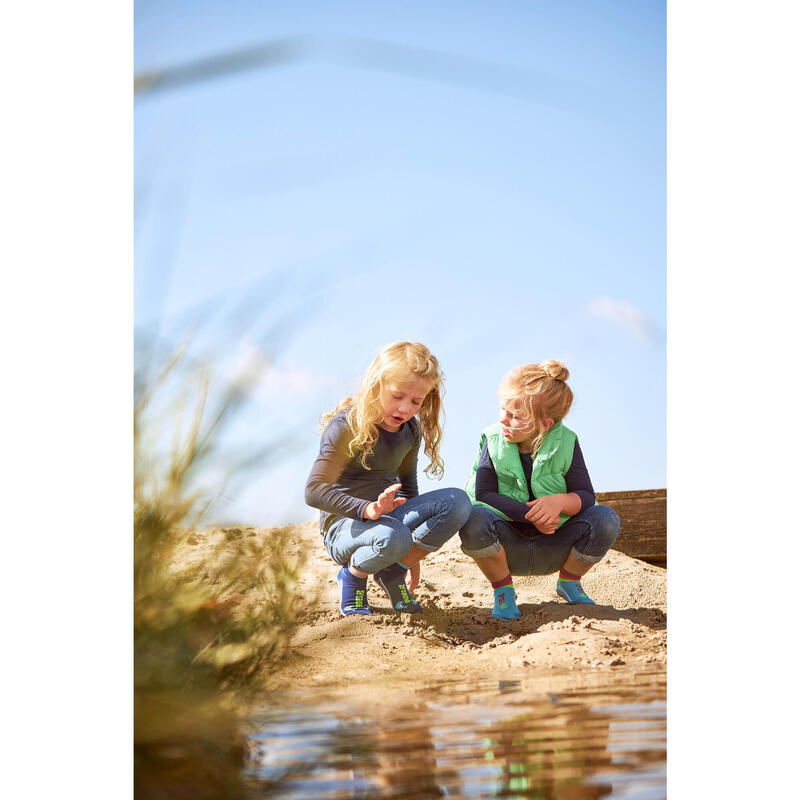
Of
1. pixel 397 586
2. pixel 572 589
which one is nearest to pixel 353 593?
pixel 397 586

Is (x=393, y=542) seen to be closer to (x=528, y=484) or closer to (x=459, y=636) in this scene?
(x=459, y=636)

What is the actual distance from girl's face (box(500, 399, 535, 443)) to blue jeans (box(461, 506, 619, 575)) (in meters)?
0.23

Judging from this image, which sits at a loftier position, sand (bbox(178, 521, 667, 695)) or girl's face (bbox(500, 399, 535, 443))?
girl's face (bbox(500, 399, 535, 443))

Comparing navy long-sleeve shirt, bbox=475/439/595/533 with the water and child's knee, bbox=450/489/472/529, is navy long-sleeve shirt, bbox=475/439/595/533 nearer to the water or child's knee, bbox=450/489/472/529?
child's knee, bbox=450/489/472/529

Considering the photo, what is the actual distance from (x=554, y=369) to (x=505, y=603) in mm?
690

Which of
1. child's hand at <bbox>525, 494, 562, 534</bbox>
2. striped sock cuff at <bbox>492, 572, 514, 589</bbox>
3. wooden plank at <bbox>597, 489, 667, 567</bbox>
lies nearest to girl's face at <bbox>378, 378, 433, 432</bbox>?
child's hand at <bbox>525, 494, 562, 534</bbox>

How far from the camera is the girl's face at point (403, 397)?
2.26m

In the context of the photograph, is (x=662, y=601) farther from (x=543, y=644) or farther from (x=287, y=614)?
(x=287, y=614)

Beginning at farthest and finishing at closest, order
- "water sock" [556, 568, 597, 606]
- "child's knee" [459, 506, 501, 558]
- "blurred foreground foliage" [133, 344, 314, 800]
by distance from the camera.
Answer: "water sock" [556, 568, 597, 606] → "child's knee" [459, 506, 501, 558] → "blurred foreground foliage" [133, 344, 314, 800]

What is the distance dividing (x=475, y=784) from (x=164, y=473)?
82cm

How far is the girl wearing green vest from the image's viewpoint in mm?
2391
